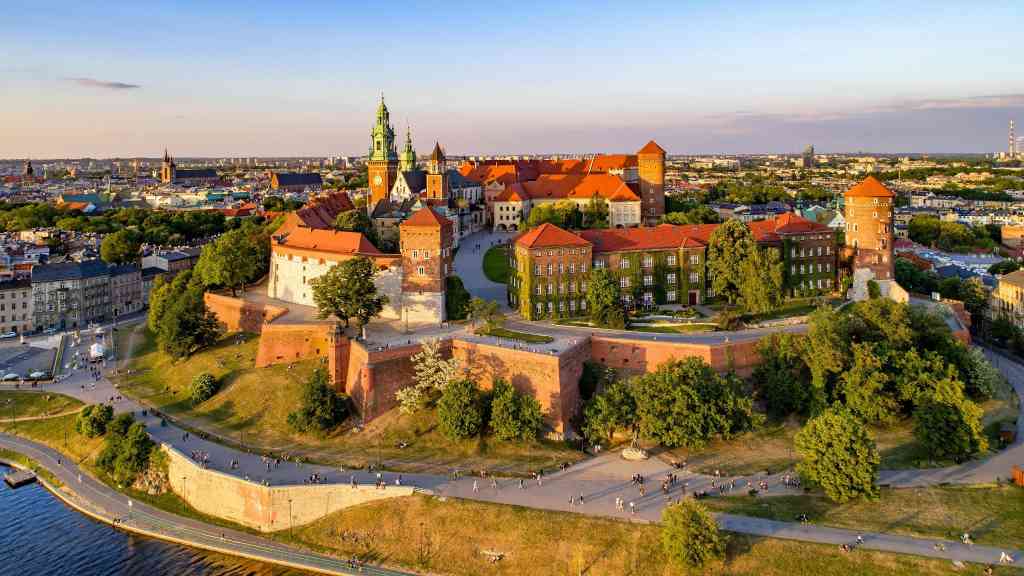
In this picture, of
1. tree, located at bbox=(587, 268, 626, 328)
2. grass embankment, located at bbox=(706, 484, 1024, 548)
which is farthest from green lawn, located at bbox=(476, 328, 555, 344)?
grass embankment, located at bbox=(706, 484, 1024, 548)

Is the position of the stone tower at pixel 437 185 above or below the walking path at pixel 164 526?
above

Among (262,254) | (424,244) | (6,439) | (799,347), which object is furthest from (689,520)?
(262,254)

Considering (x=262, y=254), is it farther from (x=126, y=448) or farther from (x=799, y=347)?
(x=799, y=347)

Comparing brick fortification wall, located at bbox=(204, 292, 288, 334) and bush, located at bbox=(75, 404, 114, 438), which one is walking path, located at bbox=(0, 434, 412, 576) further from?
brick fortification wall, located at bbox=(204, 292, 288, 334)

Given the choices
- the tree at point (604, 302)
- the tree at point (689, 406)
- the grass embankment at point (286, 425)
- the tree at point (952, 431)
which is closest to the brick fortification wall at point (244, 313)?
the grass embankment at point (286, 425)

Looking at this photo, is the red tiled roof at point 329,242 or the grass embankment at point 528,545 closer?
the grass embankment at point 528,545

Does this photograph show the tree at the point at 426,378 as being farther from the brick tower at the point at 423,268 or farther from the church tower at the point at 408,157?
the church tower at the point at 408,157
